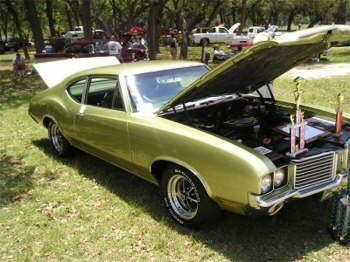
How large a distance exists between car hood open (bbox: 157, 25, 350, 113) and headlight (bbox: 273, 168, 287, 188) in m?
0.99

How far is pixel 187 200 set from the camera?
141 inches

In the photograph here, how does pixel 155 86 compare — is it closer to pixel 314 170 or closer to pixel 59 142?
pixel 314 170

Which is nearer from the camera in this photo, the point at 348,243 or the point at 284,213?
the point at 348,243

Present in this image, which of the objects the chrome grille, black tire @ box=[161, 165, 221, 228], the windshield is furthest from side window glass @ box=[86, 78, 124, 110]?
the chrome grille

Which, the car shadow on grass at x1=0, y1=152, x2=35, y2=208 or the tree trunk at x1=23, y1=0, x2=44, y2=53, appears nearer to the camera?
the car shadow on grass at x1=0, y1=152, x2=35, y2=208

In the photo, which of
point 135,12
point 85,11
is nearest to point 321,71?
point 85,11

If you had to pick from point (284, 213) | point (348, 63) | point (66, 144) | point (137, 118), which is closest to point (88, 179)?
point (66, 144)

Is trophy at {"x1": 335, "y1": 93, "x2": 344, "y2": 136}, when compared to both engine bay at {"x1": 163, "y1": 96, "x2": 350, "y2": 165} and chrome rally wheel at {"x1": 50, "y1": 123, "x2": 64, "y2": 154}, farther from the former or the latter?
chrome rally wheel at {"x1": 50, "y1": 123, "x2": 64, "y2": 154}

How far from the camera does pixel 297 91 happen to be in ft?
10.4

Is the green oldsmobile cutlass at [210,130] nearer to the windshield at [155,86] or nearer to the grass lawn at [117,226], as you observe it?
the windshield at [155,86]

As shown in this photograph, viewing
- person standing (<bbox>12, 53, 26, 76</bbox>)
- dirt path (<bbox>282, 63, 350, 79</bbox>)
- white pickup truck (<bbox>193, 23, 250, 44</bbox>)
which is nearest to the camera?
dirt path (<bbox>282, 63, 350, 79</bbox>)

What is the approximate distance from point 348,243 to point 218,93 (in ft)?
6.64

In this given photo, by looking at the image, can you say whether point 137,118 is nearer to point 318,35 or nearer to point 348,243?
point 318,35

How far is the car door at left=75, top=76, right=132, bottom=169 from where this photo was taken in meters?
3.98
